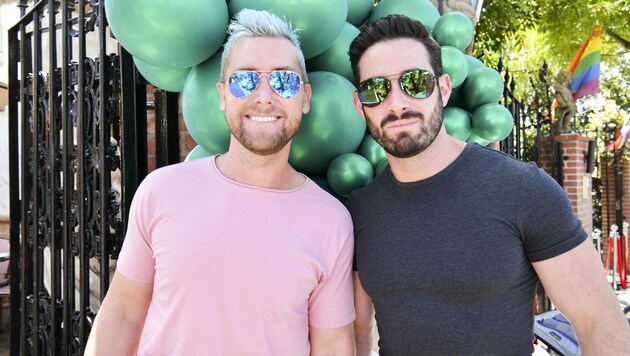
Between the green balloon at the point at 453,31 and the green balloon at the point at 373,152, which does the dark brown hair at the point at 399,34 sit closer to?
the green balloon at the point at 373,152

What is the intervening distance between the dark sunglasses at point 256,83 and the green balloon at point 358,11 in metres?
0.80

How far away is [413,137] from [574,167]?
5546 millimetres

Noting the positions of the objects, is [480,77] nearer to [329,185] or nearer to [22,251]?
[329,185]

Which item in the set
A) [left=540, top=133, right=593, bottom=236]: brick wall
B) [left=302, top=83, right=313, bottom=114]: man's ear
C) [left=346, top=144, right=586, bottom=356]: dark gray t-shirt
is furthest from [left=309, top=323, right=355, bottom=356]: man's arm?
[left=540, top=133, right=593, bottom=236]: brick wall

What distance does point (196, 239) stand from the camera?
5.16 feet

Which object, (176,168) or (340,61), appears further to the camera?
(340,61)

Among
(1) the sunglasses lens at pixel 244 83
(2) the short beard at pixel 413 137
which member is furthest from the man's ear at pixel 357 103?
(1) the sunglasses lens at pixel 244 83

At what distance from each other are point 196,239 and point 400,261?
66cm

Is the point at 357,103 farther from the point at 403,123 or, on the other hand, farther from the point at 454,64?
the point at 454,64

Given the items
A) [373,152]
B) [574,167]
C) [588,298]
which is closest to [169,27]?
[373,152]

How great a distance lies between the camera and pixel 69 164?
2713 millimetres

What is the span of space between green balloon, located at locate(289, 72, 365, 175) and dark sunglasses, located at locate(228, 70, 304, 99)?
0.61 feet

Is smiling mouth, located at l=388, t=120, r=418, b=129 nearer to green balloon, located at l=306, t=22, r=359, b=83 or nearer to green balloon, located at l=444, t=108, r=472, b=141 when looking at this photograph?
green balloon, located at l=306, t=22, r=359, b=83

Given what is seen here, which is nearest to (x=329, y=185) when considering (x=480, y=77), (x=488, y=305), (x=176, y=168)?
(x=176, y=168)
